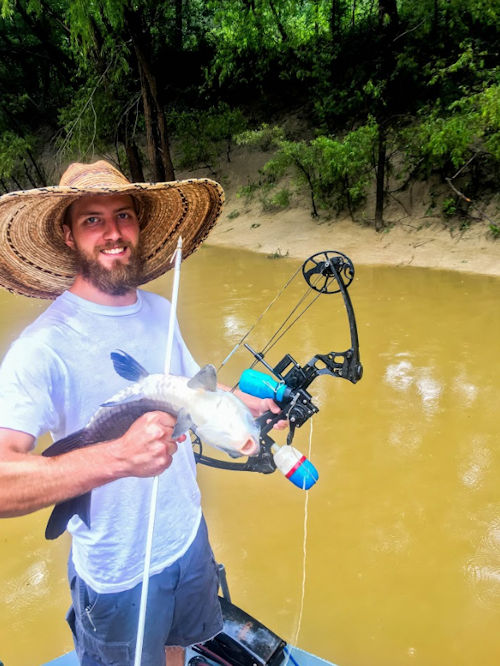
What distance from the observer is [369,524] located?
3645 millimetres

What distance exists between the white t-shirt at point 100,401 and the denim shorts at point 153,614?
0.05 meters

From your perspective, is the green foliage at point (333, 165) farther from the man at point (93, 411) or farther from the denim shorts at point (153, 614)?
the denim shorts at point (153, 614)

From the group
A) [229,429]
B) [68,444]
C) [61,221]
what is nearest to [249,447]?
[229,429]

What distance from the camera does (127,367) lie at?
1.34m

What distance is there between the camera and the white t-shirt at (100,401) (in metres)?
1.39

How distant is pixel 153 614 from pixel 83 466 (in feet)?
2.51

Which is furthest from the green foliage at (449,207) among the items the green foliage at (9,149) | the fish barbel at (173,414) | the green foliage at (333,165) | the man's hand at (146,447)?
the green foliage at (9,149)

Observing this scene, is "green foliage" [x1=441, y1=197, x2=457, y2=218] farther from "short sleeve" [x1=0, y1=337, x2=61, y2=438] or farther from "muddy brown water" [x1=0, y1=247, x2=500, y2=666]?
"short sleeve" [x1=0, y1=337, x2=61, y2=438]

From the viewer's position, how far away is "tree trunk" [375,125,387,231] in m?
9.54

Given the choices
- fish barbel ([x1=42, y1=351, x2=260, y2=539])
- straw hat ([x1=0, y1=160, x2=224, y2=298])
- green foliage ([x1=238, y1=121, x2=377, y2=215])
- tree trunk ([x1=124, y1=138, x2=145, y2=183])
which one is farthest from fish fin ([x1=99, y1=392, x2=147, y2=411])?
tree trunk ([x1=124, y1=138, x2=145, y2=183])

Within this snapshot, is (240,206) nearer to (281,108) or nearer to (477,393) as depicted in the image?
(281,108)

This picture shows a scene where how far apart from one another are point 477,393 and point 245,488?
264 centimetres

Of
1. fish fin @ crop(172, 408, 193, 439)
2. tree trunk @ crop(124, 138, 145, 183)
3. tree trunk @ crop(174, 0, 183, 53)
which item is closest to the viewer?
fish fin @ crop(172, 408, 193, 439)

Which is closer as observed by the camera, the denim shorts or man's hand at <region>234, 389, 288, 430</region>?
the denim shorts
